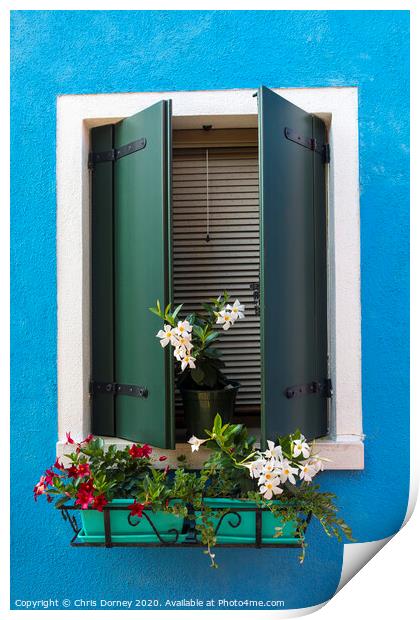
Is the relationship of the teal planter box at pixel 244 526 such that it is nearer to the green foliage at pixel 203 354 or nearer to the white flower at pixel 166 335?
the green foliage at pixel 203 354

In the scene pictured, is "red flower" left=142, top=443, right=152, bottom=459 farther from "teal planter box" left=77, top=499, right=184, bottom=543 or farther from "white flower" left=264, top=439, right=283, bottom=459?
"white flower" left=264, top=439, right=283, bottom=459

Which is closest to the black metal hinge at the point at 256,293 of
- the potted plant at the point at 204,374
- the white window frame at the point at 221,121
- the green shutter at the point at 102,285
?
the potted plant at the point at 204,374

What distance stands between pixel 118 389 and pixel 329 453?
1.04 m

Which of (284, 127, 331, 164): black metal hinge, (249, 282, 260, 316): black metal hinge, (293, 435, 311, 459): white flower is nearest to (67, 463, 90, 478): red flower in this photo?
(293, 435, 311, 459): white flower

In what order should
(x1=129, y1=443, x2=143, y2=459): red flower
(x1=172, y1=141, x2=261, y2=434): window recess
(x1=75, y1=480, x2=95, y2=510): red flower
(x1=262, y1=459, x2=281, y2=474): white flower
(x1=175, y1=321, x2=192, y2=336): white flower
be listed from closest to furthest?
(x1=262, y1=459, x2=281, y2=474): white flower → (x1=75, y1=480, x2=95, y2=510): red flower → (x1=175, y1=321, x2=192, y2=336): white flower → (x1=129, y1=443, x2=143, y2=459): red flower → (x1=172, y1=141, x2=261, y2=434): window recess

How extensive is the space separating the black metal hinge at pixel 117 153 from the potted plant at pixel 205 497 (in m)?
1.32

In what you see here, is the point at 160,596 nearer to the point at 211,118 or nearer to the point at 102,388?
the point at 102,388

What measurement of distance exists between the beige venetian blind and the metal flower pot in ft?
1.29

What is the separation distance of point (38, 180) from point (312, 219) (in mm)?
1359

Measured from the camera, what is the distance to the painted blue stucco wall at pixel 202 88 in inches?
110

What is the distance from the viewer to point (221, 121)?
291 cm

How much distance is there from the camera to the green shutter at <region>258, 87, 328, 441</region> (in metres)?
2.46

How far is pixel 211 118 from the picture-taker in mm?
2869

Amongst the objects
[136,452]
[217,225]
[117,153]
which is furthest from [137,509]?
[117,153]
